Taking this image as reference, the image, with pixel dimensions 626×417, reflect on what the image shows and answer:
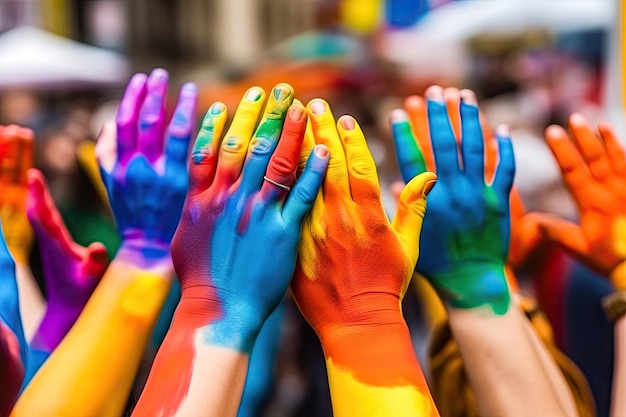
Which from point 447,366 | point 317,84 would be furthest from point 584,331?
point 317,84

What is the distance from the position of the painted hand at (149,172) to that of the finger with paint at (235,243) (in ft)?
0.61

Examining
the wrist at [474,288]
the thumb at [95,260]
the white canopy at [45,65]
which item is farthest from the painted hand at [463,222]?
the white canopy at [45,65]

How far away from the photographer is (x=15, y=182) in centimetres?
180

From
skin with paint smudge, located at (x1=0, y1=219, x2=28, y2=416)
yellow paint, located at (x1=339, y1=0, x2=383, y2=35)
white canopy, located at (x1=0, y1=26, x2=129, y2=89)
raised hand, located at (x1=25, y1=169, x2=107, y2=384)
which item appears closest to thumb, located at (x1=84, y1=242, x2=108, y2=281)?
raised hand, located at (x1=25, y1=169, x2=107, y2=384)

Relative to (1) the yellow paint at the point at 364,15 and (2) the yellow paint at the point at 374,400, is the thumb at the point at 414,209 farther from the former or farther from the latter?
(1) the yellow paint at the point at 364,15

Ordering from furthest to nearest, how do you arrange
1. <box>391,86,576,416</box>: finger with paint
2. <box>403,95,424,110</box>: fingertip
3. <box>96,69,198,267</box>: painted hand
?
<box>403,95,424,110</box>: fingertip → <box>96,69,198,267</box>: painted hand → <box>391,86,576,416</box>: finger with paint

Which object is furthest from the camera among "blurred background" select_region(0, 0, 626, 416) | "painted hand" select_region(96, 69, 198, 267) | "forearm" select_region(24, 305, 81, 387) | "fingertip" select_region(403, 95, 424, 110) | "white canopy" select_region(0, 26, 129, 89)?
"white canopy" select_region(0, 26, 129, 89)

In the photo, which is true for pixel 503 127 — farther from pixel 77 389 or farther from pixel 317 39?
pixel 317 39

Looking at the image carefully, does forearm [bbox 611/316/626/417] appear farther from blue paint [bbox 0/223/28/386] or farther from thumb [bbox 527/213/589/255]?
blue paint [bbox 0/223/28/386]

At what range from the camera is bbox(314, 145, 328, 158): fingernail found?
1340 millimetres

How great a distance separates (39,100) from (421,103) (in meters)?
6.75

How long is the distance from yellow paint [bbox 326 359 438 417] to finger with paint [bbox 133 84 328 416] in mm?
152

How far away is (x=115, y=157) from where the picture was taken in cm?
165

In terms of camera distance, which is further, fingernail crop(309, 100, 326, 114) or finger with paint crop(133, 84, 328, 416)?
fingernail crop(309, 100, 326, 114)
